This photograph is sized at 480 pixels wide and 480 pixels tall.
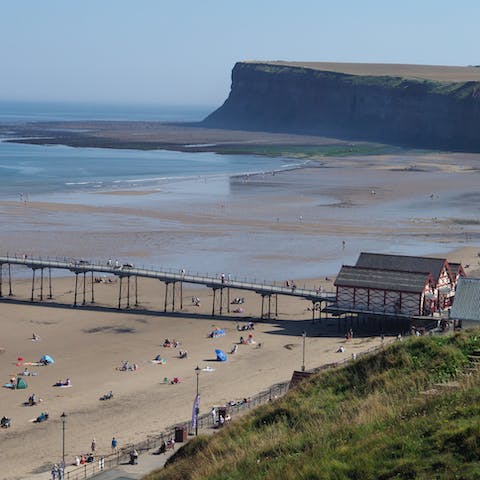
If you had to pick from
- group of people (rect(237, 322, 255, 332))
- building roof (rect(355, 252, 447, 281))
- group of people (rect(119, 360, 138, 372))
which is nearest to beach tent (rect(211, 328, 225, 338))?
group of people (rect(237, 322, 255, 332))

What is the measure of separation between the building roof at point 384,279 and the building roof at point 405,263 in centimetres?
77

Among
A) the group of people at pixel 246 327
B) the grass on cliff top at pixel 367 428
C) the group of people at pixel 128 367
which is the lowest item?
the group of people at pixel 246 327

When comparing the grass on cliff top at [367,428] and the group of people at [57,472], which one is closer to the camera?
the grass on cliff top at [367,428]

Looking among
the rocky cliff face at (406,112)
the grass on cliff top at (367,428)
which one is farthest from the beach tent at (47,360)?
the rocky cliff face at (406,112)

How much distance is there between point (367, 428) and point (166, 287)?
3501 cm

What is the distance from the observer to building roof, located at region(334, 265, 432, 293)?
45.3m

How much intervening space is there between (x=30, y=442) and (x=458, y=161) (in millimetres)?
117854

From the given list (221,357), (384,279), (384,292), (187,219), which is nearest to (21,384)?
(221,357)

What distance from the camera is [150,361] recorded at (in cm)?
4100

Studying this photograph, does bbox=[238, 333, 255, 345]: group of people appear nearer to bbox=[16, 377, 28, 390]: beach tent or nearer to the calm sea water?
bbox=[16, 377, 28, 390]: beach tent

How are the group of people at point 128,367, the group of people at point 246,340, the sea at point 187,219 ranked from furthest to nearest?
the sea at point 187,219, the group of people at point 246,340, the group of people at point 128,367

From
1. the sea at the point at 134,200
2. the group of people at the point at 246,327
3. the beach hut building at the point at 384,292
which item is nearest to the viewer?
the beach hut building at the point at 384,292

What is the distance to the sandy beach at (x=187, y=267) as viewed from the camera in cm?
3438

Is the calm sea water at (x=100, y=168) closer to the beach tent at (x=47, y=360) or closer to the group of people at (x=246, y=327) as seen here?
the group of people at (x=246, y=327)
